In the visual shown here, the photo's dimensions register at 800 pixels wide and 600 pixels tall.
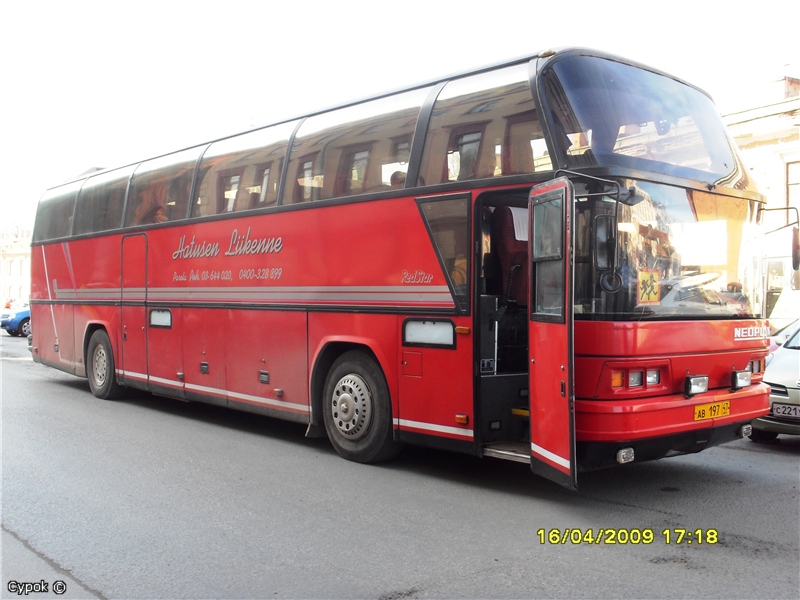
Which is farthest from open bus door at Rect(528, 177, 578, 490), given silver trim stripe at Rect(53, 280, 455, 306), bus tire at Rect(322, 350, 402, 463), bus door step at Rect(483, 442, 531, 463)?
bus tire at Rect(322, 350, 402, 463)

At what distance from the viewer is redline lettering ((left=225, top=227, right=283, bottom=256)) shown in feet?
29.8

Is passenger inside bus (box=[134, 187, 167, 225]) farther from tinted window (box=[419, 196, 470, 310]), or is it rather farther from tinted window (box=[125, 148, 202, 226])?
tinted window (box=[419, 196, 470, 310])

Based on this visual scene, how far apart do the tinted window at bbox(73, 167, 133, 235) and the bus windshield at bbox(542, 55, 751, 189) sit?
8.36 meters

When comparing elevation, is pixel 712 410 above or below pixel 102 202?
below

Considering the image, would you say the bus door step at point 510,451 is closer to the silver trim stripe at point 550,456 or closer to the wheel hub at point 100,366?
the silver trim stripe at point 550,456

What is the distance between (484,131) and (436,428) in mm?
2690

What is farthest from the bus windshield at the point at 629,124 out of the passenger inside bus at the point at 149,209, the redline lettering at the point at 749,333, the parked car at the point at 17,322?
the parked car at the point at 17,322

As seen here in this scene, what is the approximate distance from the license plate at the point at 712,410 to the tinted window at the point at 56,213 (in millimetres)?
11367

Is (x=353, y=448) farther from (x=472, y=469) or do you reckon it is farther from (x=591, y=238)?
(x=591, y=238)

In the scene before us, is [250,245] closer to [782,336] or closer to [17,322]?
[782,336]

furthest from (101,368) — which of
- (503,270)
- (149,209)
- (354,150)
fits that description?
(503,270)

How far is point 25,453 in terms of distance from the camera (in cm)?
838

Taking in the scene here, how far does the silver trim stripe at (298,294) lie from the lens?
725 cm

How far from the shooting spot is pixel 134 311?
1213cm
